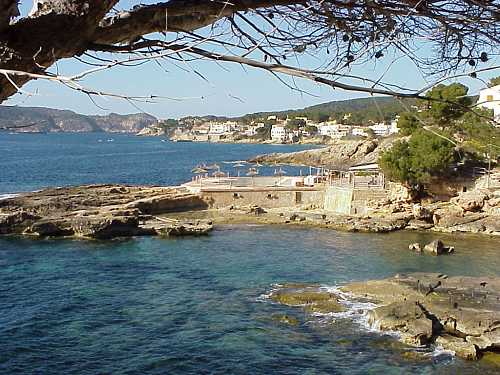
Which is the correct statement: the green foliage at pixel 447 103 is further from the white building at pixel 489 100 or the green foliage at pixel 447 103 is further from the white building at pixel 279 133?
the white building at pixel 279 133

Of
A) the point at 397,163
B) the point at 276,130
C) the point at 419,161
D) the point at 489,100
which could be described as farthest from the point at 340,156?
the point at 276,130

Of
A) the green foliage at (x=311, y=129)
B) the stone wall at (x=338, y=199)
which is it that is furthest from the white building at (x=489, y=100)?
the green foliage at (x=311, y=129)

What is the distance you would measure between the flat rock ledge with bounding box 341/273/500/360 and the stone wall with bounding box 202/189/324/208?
645 inches

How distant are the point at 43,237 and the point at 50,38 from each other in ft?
87.5

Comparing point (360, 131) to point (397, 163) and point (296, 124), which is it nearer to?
point (296, 124)

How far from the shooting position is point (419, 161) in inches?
1234

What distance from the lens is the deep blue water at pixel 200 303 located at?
12.6 meters

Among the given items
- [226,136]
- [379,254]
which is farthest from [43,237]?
[226,136]

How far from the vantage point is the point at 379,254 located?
23781 mm

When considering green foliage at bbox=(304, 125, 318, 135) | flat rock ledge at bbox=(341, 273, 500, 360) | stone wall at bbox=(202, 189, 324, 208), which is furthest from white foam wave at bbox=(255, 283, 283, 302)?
green foliage at bbox=(304, 125, 318, 135)

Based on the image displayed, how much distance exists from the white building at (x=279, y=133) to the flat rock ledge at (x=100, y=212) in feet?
313

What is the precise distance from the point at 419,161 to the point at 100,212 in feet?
56.1

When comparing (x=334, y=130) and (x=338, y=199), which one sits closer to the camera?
(x=338, y=199)

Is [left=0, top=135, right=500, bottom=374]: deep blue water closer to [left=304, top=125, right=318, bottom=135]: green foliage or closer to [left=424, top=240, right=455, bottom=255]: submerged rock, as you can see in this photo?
[left=424, top=240, right=455, bottom=255]: submerged rock
